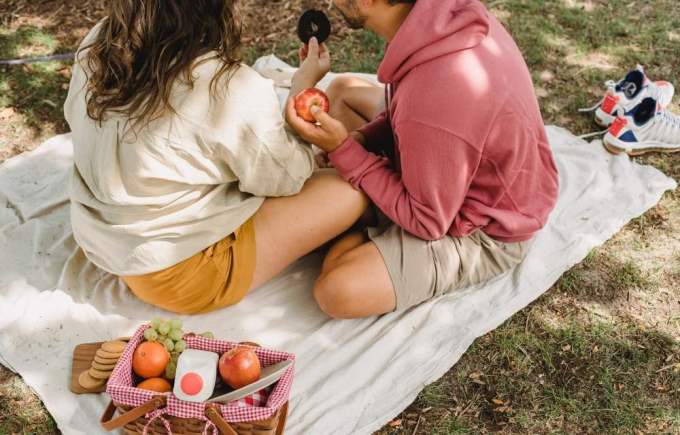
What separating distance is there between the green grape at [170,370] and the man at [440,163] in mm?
755

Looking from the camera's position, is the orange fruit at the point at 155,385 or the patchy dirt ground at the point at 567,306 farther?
the patchy dirt ground at the point at 567,306

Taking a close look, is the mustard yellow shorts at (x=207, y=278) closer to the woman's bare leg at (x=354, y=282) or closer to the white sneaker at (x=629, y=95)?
the woman's bare leg at (x=354, y=282)

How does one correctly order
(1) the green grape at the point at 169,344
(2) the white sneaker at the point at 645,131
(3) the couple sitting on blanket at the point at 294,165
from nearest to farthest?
1. (3) the couple sitting on blanket at the point at 294,165
2. (1) the green grape at the point at 169,344
3. (2) the white sneaker at the point at 645,131

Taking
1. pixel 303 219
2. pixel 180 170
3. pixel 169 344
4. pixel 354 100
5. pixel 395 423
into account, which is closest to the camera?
pixel 180 170

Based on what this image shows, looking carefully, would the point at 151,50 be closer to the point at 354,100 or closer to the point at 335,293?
the point at 335,293

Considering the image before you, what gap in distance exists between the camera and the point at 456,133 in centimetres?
255

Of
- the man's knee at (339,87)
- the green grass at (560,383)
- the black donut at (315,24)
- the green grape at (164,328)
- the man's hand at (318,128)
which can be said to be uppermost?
the black donut at (315,24)

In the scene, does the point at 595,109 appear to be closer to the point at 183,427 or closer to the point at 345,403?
the point at 345,403

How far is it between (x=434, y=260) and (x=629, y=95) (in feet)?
6.59

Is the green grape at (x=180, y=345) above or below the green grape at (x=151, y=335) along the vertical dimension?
below

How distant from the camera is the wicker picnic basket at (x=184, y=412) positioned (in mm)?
2260

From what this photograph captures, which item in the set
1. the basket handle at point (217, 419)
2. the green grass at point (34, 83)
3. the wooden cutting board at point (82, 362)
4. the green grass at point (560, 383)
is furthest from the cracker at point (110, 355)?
the green grass at point (34, 83)

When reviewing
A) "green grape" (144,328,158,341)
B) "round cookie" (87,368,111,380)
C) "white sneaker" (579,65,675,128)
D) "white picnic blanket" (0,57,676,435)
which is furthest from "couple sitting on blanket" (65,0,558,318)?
"white sneaker" (579,65,675,128)

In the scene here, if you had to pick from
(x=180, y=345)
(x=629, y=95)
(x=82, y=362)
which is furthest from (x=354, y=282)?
(x=629, y=95)
